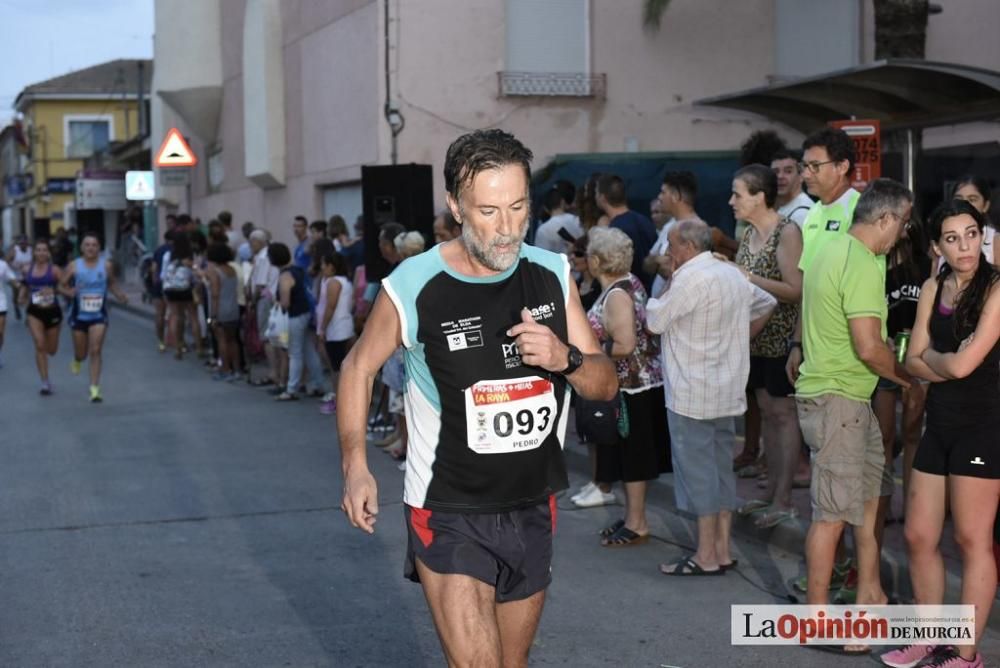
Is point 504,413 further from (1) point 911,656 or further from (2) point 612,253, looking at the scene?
(2) point 612,253

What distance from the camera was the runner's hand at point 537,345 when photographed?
3711 millimetres

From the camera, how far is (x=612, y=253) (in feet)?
24.7

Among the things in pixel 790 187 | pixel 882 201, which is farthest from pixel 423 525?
pixel 790 187

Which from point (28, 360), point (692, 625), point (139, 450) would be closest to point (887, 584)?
point (692, 625)

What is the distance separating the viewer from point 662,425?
8.16 meters

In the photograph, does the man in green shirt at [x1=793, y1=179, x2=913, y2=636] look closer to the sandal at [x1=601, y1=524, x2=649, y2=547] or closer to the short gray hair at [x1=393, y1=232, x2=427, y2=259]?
the sandal at [x1=601, y1=524, x2=649, y2=547]

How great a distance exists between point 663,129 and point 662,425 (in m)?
13.3

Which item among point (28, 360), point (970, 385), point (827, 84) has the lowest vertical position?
point (28, 360)

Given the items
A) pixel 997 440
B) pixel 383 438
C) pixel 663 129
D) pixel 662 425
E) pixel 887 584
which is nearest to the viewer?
pixel 997 440

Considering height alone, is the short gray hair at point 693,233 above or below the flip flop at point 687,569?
above

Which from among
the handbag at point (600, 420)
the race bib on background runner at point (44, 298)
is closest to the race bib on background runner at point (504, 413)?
the handbag at point (600, 420)

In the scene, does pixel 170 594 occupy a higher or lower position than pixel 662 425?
lower

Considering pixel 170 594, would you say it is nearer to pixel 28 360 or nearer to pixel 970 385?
pixel 970 385

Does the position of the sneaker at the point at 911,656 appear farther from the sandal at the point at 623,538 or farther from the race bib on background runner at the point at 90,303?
the race bib on background runner at the point at 90,303
